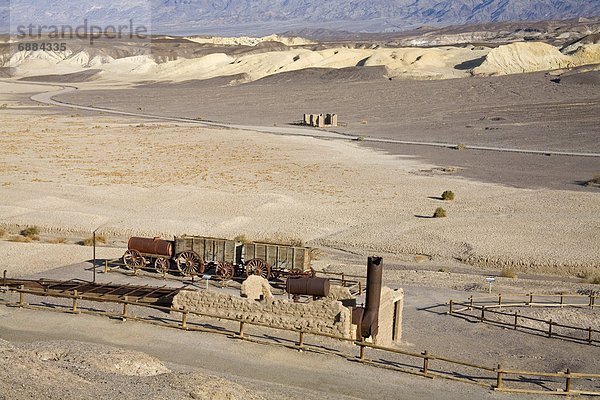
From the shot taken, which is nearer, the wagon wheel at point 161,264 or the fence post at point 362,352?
the fence post at point 362,352

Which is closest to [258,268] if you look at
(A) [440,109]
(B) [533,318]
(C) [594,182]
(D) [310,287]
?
(D) [310,287]

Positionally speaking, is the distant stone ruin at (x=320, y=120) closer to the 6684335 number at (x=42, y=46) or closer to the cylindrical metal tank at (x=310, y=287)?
the cylindrical metal tank at (x=310, y=287)

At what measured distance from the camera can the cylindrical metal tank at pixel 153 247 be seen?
3139 cm

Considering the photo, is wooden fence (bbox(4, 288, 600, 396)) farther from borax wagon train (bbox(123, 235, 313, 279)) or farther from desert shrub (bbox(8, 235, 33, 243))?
desert shrub (bbox(8, 235, 33, 243))

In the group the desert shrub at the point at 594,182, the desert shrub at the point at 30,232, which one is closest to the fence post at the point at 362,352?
the desert shrub at the point at 30,232

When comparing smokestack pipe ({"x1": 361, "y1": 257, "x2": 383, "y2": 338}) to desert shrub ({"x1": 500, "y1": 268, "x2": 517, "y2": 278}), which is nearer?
smokestack pipe ({"x1": 361, "y1": 257, "x2": 383, "y2": 338})

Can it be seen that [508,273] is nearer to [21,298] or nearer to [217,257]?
[217,257]

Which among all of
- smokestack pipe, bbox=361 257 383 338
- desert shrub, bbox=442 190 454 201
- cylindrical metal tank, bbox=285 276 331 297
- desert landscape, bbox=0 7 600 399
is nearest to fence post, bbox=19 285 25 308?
desert landscape, bbox=0 7 600 399

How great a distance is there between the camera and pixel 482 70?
382 feet

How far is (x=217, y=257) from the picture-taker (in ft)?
101

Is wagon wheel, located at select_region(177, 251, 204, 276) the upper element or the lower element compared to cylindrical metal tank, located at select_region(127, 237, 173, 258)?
lower

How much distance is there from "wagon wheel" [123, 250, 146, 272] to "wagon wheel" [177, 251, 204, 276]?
140cm

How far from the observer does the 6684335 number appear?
7392 inches

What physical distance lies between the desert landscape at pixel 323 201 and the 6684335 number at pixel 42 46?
230ft
